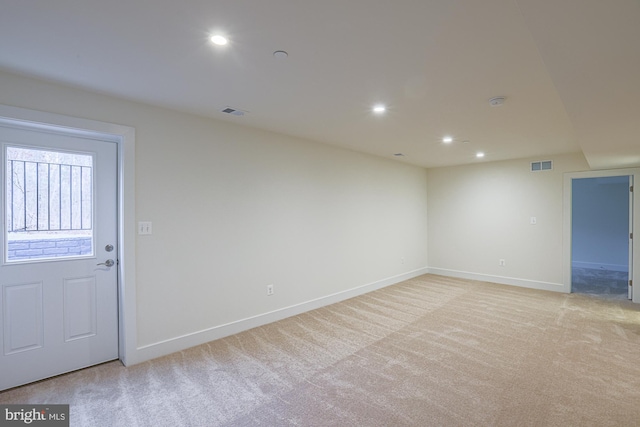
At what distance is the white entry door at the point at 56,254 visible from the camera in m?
2.43

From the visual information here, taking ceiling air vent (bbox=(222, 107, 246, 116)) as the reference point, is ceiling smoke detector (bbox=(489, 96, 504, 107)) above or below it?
below

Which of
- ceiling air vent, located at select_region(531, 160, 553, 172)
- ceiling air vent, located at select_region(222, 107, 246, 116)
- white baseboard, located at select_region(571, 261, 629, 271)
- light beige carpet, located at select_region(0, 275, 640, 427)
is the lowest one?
light beige carpet, located at select_region(0, 275, 640, 427)

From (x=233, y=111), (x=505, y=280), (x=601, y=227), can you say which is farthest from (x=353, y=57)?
(x=601, y=227)

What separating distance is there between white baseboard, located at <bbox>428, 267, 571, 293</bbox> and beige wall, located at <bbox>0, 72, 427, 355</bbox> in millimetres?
2247

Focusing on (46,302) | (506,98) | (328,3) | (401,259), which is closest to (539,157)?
(401,259)

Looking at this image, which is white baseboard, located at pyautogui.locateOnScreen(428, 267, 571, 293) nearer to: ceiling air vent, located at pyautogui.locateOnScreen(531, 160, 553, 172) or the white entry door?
ceiling air vent, located at pyautogui.locateOnScreen(531, 160, 553, 172)

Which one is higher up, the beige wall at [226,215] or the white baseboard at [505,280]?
the beige wall at [226,215]

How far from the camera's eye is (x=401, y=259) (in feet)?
20.1

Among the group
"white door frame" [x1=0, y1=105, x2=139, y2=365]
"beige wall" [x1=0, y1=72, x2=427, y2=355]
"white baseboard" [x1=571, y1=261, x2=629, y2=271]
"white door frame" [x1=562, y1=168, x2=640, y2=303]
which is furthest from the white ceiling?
"white baseboard" [x1=571, y1=261, x2=629, y2=271]

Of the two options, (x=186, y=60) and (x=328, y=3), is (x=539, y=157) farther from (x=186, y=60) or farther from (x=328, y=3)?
(x=186, y=60)

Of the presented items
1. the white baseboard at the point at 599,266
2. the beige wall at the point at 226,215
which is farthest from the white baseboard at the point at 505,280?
the white baseboard at the point at 599,266

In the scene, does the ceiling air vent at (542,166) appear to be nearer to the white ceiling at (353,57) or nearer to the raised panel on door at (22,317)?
the white ceiling at (353,57)

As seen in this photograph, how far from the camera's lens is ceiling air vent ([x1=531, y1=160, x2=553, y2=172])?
5.33 metres

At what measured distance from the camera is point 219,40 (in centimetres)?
184
